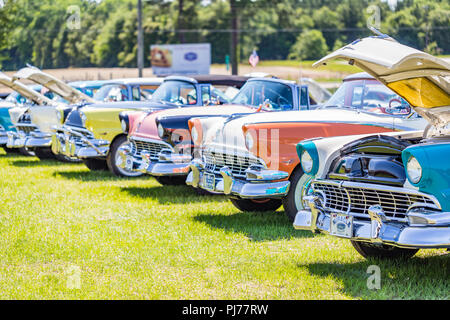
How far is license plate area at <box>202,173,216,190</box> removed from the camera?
7.76m

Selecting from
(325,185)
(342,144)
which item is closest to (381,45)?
(342,144)

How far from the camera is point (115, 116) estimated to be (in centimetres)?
1176

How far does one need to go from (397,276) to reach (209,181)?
2872 mm

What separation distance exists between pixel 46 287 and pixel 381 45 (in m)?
3.21

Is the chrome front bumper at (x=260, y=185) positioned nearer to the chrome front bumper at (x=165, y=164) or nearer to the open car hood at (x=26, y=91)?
the chrome front bumper at (x=165, y=164)

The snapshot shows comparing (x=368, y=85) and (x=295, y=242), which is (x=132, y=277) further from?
Result: (x=368, y=85)

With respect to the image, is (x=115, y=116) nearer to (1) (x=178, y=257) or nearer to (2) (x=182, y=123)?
(2) (x=182, y=123)

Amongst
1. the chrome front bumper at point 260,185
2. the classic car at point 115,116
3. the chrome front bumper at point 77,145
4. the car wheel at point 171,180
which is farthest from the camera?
the chrome front bumper at point 77,145

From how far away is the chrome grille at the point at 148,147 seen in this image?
9.80m

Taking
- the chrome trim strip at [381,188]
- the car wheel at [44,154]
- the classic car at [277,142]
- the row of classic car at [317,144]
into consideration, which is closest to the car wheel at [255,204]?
the row of classic car at [317,144]

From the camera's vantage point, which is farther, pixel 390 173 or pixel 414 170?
pixel 390 173

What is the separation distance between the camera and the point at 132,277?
5656mm

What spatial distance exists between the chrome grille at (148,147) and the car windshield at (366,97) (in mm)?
2554

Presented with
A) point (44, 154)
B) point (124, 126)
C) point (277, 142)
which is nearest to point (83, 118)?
point (124, 126)
